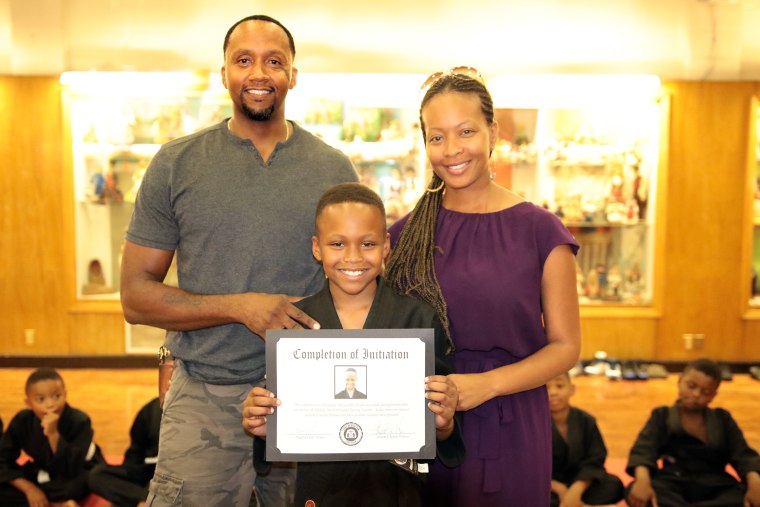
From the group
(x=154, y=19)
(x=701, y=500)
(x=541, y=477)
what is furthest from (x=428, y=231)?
(x=154, y=19)

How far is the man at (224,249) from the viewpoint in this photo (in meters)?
2.18

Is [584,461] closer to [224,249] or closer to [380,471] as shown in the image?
[380,471]

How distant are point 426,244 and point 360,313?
0.81 ft

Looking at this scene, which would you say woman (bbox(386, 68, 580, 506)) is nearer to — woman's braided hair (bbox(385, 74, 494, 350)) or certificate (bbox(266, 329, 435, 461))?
woman's braided hair (bbox(385, 74, 494, 350))

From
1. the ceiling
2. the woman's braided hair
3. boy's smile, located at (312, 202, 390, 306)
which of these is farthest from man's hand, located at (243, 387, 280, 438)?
the ceiling

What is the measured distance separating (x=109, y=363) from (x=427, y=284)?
5.47m

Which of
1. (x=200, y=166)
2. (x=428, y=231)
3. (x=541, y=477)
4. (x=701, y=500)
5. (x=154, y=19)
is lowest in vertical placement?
(x=701, y=500)

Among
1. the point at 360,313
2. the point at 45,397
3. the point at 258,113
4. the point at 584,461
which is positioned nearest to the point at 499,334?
the point at 360,313

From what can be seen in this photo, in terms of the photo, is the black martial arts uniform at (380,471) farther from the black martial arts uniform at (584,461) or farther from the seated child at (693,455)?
the seated child at (693,455)

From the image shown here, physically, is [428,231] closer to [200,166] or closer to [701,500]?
[200,166]

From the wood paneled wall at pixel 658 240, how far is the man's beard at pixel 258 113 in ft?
16.1

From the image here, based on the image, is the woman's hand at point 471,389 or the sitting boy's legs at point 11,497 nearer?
the woman's hand at point 471,389

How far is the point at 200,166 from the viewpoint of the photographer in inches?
86.6

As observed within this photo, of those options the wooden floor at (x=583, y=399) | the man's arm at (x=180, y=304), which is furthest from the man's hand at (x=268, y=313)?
the wooden floor at (x=583, y=399)
